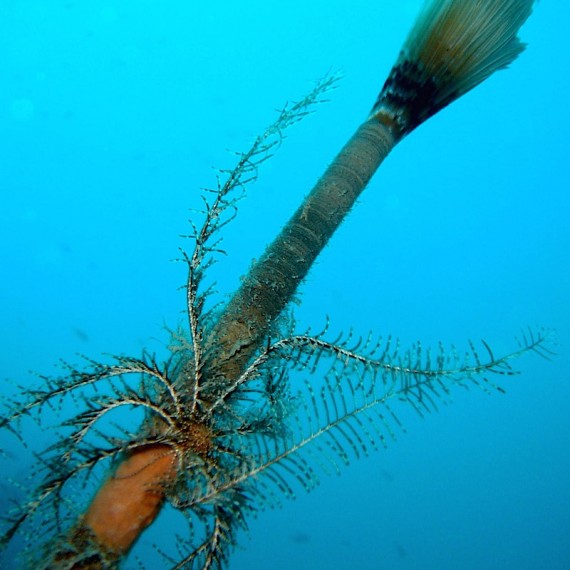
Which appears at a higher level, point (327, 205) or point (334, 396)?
point (327, 205)

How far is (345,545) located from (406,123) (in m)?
38.6

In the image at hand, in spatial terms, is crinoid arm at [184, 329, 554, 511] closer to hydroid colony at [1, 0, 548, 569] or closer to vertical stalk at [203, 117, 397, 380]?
hydroid colony at [1, 0, 548, 569]

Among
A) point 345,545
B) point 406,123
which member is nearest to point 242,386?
point 406,123

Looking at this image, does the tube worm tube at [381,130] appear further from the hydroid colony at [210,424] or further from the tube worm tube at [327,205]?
the hydroid colony at [210,424]

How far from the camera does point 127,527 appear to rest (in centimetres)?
240

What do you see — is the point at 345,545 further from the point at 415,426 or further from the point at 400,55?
the point at 400,55

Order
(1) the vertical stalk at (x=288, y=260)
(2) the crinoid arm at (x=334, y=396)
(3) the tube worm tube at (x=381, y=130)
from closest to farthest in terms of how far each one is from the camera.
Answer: (2) the crinoid arm at (x=334, y=396) → (1) the vertical stalk at (x=288, y=260) → (3) the tube worm tube at (x=381, y=130)

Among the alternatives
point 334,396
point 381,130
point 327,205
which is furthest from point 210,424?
point 381,130

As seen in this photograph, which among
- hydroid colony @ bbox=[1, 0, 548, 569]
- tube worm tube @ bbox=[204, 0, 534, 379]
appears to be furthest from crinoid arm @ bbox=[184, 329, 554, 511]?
tube worm tube @ bbox=[204, 0, 534, 379]

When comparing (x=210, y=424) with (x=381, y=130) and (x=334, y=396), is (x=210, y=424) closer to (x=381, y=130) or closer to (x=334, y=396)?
(x=334, y=396)

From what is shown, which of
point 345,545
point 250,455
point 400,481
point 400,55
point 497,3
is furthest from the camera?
point 400,481

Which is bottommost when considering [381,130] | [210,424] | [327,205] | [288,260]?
[210,424]

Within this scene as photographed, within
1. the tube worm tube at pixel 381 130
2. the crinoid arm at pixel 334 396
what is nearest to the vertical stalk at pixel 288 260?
the tube worm tube at pixel 381 130

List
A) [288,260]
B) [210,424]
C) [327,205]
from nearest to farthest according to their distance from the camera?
[210,424]
[288,260]
[327,205]
